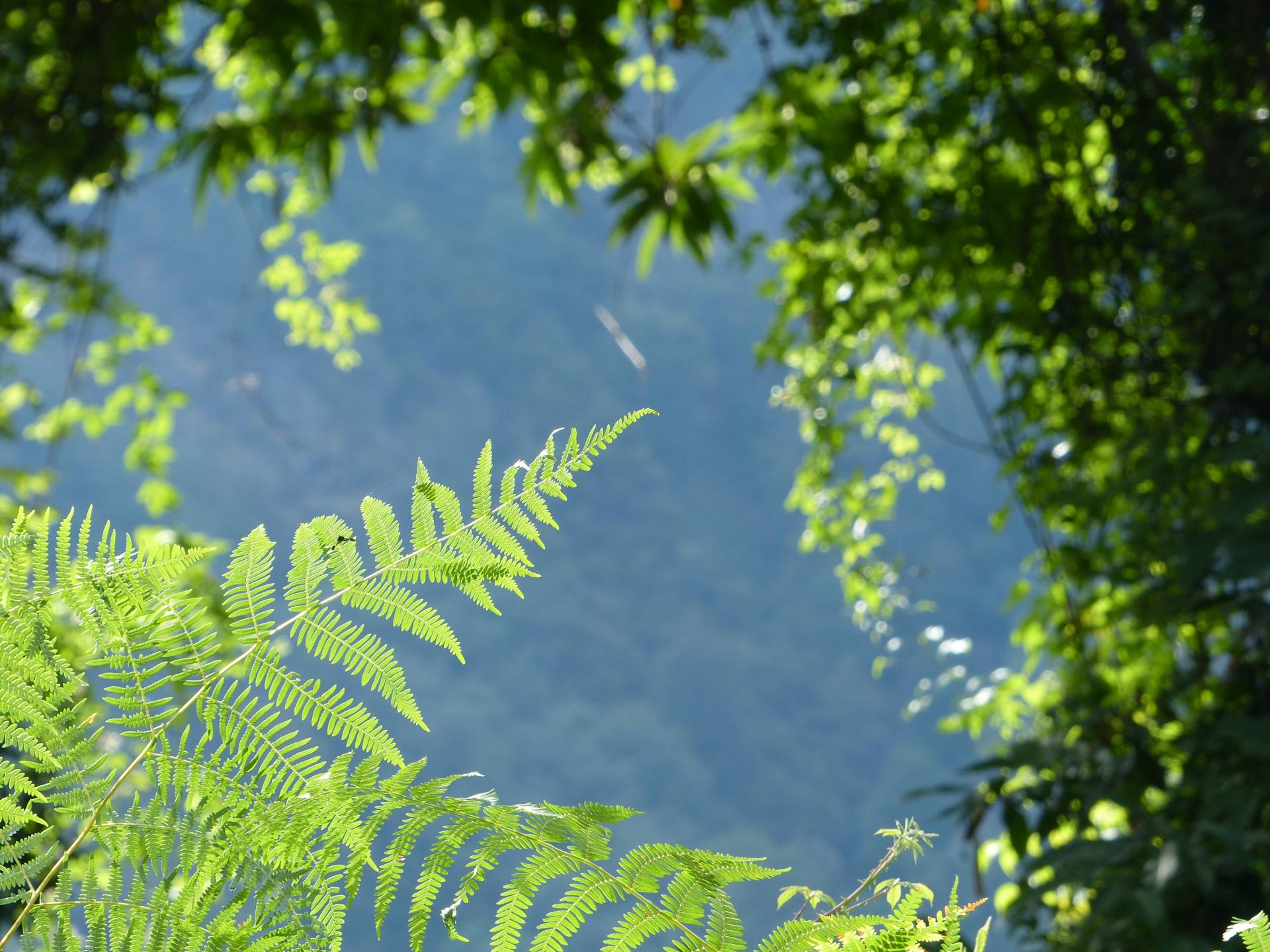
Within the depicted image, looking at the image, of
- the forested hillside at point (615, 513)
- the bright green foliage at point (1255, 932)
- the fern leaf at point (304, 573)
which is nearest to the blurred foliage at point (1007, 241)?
the bright green foliage at point (1255, 932)

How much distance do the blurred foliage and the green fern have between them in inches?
41.0

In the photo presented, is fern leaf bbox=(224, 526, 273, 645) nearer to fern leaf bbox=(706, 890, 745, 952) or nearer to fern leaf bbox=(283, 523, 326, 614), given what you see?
fern leaf bbox=(283, 523, 326, 614)

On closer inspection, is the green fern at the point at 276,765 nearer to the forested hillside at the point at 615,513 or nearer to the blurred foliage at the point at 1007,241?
the blurred foliage at the point at 1007,241

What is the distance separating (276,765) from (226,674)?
0.13ft

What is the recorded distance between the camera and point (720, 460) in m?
15.3

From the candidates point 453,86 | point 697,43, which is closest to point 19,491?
point 453,86

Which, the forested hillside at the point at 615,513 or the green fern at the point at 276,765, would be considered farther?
the forested hillside at the point at 615,513

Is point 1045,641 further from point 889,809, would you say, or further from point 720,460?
point 720,460

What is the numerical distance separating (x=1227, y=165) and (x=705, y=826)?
533 inches

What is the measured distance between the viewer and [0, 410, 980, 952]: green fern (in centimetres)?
38

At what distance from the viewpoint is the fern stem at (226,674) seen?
0.38 m

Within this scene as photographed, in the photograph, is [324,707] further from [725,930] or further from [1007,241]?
[1007,241]

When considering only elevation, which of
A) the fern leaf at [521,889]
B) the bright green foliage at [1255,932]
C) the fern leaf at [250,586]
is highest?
the fern leaf at [250,586]

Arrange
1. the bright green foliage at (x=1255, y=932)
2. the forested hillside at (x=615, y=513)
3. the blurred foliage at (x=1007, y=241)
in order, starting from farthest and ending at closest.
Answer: the forested hillside at (x=615, y=513)
the blurred foliage at (x=1007, y=241)
the bright green foliage at (x=1255, y=932)
